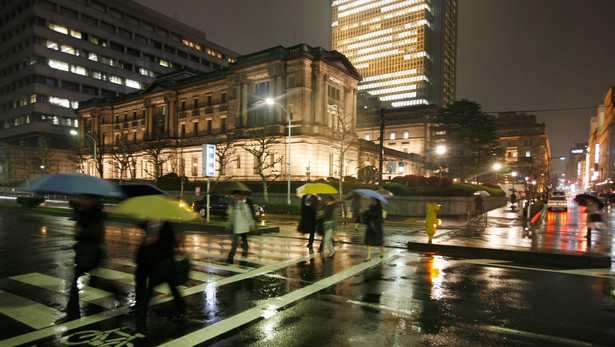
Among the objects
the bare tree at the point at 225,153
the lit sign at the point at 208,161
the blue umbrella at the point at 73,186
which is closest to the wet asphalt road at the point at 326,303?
the blue umbrella at the point at 73,186

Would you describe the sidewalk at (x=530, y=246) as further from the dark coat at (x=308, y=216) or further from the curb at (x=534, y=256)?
the dark coat at (x=308, y=216)

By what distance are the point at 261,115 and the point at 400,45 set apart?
12602cm

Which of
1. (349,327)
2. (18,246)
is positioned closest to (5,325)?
(349,327)

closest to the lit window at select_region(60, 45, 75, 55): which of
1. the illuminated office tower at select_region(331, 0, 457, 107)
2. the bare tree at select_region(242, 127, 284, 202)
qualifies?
the bare tree at select_region(242, 127, 284, 202)

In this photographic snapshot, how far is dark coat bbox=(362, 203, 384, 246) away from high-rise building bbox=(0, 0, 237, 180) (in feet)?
242

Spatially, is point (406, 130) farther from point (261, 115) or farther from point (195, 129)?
point (195, 129)

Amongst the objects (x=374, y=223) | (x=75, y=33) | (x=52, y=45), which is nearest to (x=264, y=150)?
(x=374, y=223)

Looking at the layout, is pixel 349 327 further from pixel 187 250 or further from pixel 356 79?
pixel 356 79

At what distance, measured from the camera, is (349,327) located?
565 centimetres

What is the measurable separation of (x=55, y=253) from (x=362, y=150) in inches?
1889

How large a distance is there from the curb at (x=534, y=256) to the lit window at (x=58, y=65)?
3547 inches

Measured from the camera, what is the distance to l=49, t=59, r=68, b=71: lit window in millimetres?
77500

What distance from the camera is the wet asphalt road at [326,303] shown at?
5.29 metres

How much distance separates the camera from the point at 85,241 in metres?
6.05
